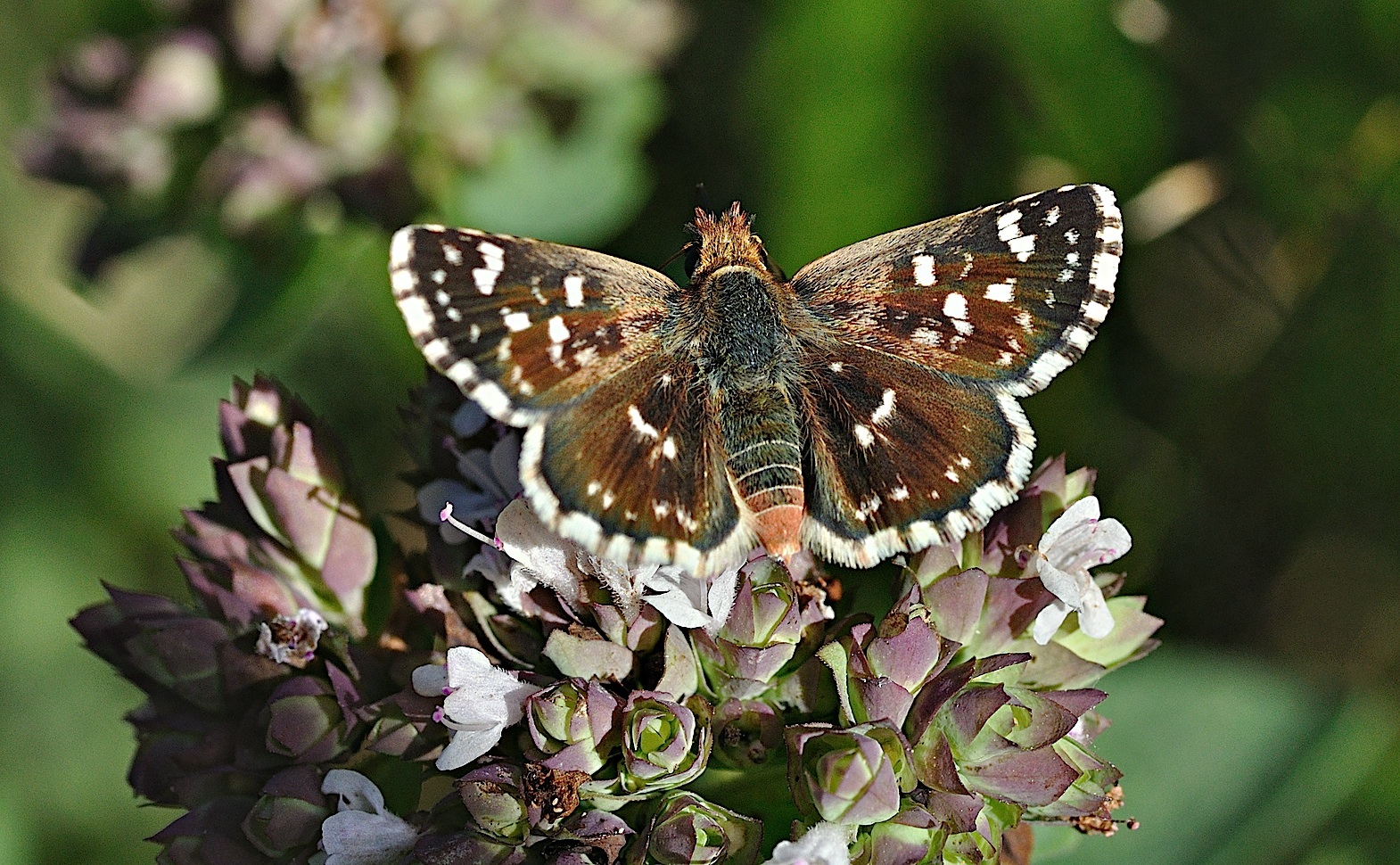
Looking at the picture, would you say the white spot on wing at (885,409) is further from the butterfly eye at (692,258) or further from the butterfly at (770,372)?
the butterfly eye at (692,258)

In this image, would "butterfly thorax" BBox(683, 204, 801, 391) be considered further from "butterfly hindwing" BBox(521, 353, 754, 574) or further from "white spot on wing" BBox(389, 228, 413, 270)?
"white spot on wing" BBox(389, 228, 413, 270)

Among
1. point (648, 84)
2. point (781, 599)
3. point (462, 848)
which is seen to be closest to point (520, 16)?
point (648, 84)

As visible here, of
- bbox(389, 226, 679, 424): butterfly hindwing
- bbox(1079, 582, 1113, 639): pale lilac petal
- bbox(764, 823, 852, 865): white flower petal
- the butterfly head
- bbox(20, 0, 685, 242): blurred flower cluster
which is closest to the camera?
bbox(764, 823, 852, 865): white flower petal

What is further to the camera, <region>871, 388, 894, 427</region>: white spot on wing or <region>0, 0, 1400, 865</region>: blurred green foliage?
<region>0, 0, 1400, 865</region>: blurred green foliage

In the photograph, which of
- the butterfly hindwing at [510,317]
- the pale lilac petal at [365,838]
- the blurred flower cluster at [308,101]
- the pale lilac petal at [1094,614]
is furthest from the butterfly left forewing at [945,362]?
the blurred flower cluster at [308,101]

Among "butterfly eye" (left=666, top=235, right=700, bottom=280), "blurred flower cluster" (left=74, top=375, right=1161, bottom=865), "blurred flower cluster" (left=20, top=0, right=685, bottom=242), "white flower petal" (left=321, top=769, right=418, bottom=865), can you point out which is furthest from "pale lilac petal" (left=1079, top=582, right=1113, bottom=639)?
"blurred flower cluster" (left=20, top=0, right=685, bottom=242)

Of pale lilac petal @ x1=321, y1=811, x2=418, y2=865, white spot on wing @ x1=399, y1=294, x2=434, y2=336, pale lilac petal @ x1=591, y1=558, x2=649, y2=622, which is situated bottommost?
pale lilac petal @ x1=321, y1=811, x2=418, y2=865

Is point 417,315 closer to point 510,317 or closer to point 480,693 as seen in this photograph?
point 510,317

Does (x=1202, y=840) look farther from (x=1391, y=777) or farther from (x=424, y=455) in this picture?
(x=424, y=455)
